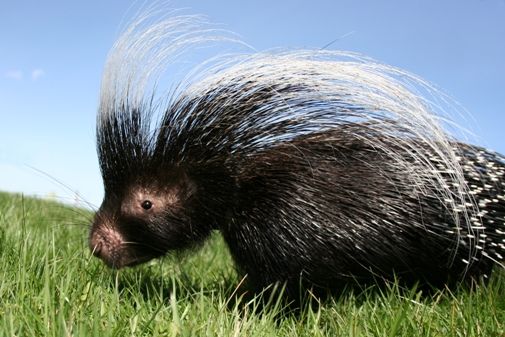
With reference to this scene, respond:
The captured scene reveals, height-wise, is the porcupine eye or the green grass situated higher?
the porcupine eye

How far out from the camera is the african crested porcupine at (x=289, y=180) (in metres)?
2.61

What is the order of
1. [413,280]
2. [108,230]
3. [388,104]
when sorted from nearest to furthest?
[388,104] < [108,230] < [413,280]

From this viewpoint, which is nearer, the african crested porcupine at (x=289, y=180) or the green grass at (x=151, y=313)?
the green grass at (x=151, y=313)

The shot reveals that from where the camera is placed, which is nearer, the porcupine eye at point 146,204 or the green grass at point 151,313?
the green grass at point 151,313

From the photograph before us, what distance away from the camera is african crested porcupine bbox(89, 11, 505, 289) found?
2607 millimetres

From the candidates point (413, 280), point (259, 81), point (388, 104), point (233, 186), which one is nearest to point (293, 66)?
point (259, 81)

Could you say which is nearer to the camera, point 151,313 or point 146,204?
point 151,313

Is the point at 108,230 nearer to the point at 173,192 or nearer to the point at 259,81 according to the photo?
the point at 173,192

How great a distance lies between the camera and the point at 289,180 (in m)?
2.65

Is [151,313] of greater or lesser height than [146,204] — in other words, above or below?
below

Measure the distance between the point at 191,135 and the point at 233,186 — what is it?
0.33 m

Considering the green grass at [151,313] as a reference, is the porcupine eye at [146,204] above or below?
above

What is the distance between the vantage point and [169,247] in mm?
2812

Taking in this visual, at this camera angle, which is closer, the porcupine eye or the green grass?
the green grass
